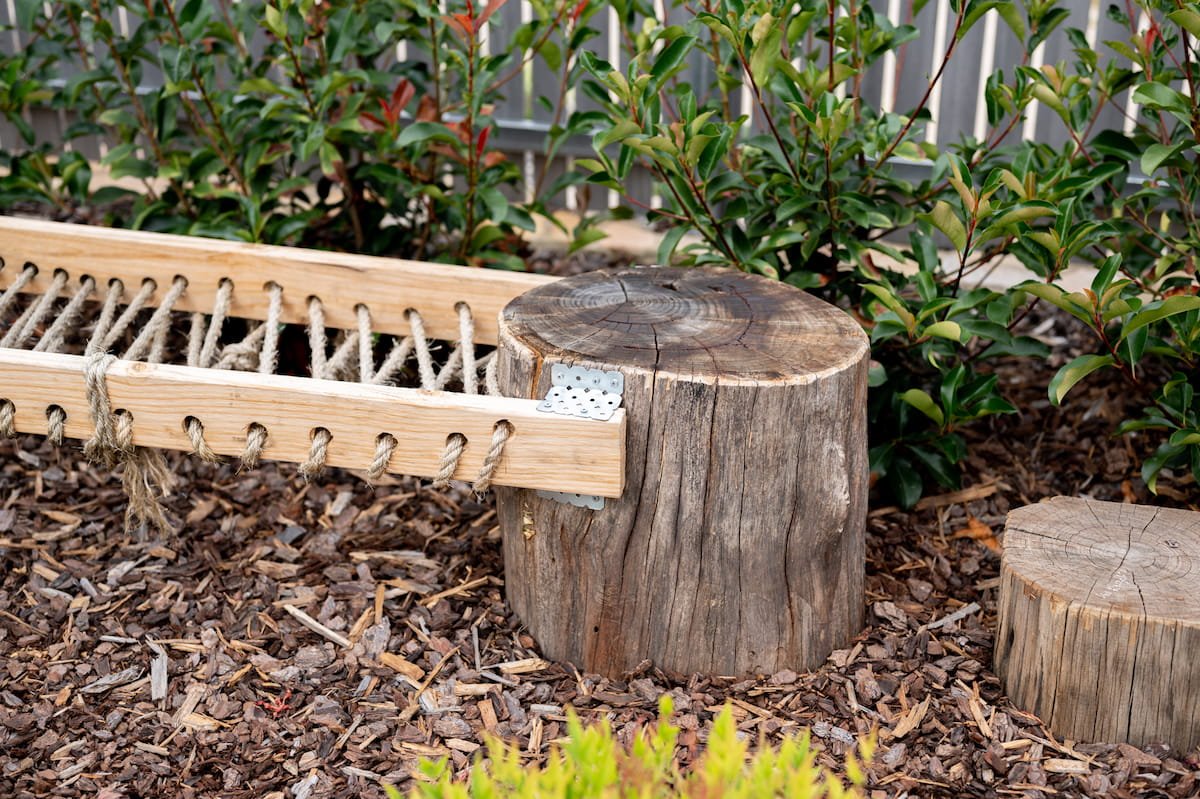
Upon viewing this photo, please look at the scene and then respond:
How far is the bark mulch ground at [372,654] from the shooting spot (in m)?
2.10

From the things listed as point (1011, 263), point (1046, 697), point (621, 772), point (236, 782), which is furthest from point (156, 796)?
point (1011, 263)

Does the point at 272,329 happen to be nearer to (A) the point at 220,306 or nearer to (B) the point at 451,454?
(A) the point at 220,306

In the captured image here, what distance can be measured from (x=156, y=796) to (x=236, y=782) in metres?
0.13

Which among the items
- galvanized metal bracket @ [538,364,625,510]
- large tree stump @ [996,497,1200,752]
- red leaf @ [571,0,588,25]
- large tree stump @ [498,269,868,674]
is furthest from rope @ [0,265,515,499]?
large tree stump @ [996,497,1200,752]

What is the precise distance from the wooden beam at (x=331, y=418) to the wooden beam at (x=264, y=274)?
0.58 metres

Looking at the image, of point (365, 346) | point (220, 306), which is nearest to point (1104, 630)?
point (365, 346)

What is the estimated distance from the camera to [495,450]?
213 cm

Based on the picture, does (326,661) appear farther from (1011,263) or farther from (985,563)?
(1011,263)

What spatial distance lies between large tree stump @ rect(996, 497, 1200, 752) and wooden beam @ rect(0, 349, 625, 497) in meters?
0.78

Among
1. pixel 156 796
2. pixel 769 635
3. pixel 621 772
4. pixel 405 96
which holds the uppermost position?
pixel 405 96

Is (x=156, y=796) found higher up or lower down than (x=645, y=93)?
lower down

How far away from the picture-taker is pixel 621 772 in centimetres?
134

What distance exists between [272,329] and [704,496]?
1.14 metres

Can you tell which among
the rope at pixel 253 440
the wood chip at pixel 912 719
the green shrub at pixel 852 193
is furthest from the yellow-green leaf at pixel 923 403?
the rope at pixel 253 440
